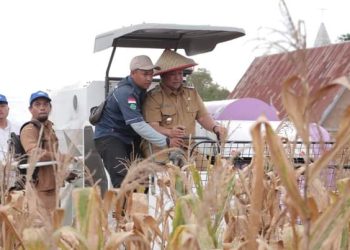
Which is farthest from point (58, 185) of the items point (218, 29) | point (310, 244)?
point (218, 29)

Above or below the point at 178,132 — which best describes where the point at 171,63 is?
above

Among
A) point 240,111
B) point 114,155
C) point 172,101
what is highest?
point 172,101

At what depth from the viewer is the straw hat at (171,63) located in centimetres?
557

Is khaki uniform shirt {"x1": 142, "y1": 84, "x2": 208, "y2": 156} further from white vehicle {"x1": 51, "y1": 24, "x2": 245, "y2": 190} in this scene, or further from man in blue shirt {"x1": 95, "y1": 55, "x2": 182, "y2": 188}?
white vehicle {"x1": 51, "y1": 24, "x2": 245, "y2": 190}

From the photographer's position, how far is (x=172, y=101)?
222 inches

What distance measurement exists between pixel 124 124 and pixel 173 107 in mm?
342

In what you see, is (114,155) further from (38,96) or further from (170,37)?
(170,37)

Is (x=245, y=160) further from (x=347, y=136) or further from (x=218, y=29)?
(x=347, y=136)

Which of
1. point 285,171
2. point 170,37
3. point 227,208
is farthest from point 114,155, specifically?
point 285,171

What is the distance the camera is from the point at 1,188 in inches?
113

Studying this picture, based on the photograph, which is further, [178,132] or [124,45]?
[124,45]

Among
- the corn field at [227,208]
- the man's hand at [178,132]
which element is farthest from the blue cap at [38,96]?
the corn field at [227,208]

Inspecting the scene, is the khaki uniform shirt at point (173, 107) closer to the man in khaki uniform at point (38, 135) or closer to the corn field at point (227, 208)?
the man in khaki uniform at point (38, 135)

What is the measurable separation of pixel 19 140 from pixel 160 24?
1.37 m
